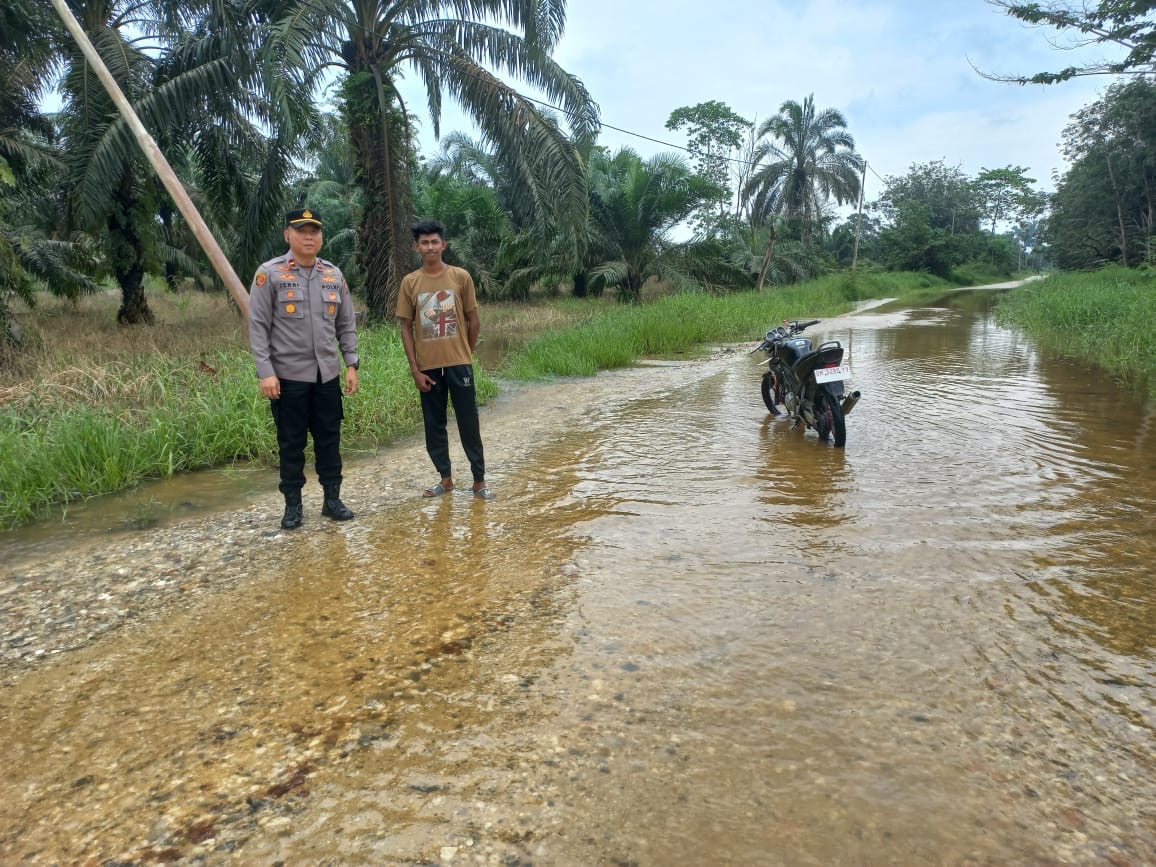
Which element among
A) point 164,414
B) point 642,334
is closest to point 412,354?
point 164,414

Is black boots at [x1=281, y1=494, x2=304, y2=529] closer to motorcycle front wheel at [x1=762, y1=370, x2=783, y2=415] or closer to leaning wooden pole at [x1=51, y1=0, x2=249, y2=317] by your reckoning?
leaning wooden pole at [x1=51, y1=0, x2=249, y2=317]

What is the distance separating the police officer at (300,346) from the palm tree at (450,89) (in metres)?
7.66

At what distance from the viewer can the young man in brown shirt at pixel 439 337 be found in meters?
4.54

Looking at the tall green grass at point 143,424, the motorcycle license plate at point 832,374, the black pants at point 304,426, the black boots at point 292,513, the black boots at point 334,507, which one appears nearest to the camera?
the black pants at point 304,426

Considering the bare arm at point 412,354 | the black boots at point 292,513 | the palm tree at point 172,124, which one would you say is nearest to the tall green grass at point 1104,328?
the bare arm at point 412,354

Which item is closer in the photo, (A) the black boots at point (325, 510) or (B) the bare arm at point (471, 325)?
(A) the black boots at point (325, 510)

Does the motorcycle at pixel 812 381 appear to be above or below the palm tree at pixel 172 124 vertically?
below

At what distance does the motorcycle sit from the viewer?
5727mm

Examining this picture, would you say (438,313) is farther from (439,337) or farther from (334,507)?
(334,507)

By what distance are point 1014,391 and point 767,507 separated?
5.28 m

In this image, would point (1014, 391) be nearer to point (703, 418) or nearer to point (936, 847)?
point (703, 418)

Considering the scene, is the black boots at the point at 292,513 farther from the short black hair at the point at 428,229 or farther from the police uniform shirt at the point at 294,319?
the short black hair at the point at 428,229

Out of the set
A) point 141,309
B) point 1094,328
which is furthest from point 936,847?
point 141,309

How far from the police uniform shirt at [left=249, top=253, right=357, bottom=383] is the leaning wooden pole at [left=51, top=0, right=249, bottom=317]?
318 centimetres
